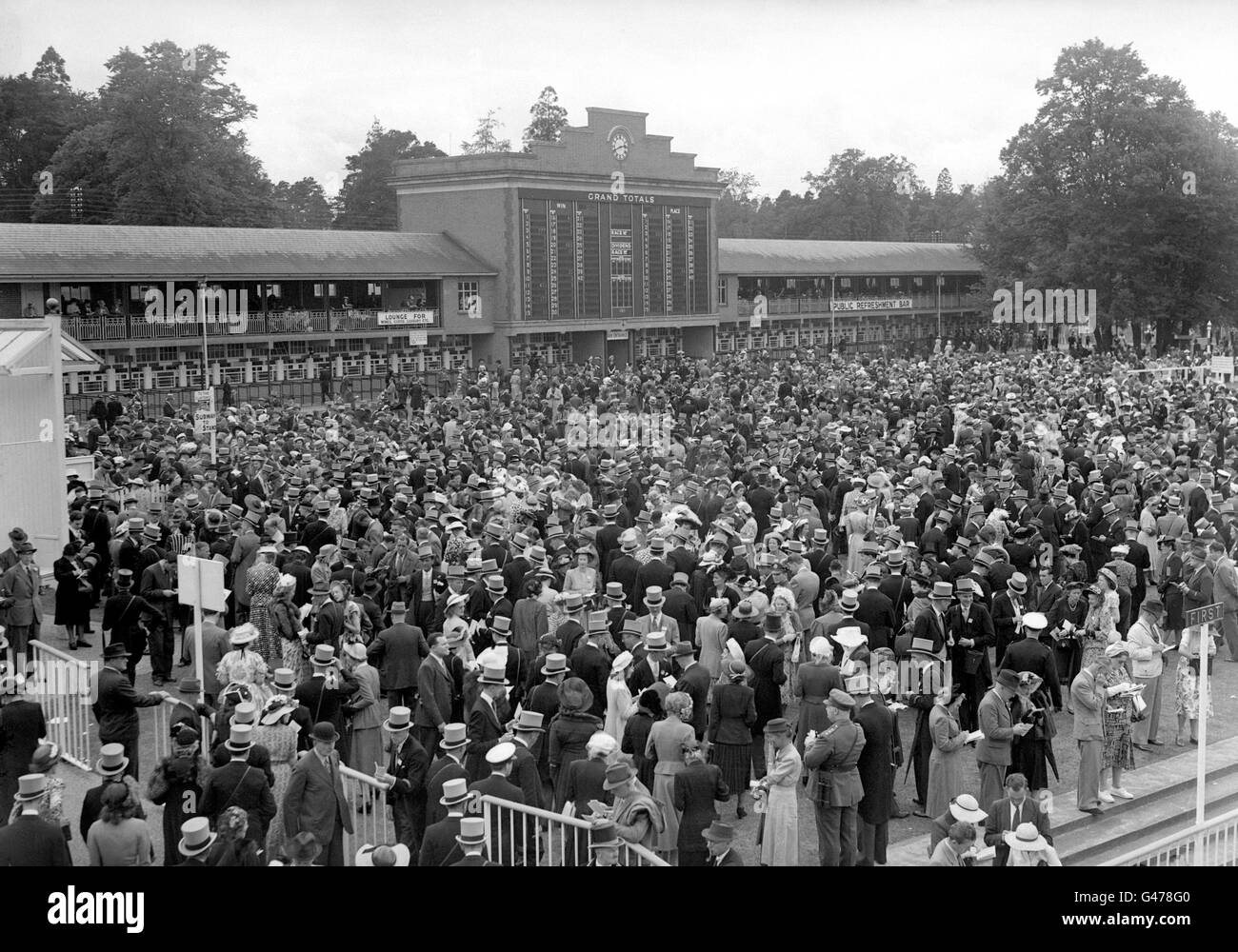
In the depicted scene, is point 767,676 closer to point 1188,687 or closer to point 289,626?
point 289,626

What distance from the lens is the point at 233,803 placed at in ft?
23.8

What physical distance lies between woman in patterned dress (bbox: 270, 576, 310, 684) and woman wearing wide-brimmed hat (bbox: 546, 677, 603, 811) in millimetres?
2794

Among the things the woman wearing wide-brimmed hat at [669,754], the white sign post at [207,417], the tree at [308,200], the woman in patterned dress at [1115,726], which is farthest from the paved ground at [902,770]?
the tree at [308,200]

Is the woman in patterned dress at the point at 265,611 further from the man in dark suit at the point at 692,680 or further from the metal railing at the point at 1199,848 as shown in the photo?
the metal railing at the point at 1199,848

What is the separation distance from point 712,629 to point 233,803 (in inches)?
166

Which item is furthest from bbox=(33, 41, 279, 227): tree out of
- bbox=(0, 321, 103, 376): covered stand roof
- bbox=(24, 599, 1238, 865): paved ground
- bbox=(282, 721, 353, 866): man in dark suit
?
bbox=(282, 721, 353, 866): man in dark suit

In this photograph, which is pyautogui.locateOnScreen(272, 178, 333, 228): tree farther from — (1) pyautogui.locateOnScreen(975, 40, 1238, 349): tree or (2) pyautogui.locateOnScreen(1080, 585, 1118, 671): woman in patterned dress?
(2) pyautogui.locateOnScreen(1080, 585, 1118, 671): woman in patterned dress

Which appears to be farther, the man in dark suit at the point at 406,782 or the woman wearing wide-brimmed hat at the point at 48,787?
the man in dark suit at the point at 406,782

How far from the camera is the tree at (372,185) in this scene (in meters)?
69.9

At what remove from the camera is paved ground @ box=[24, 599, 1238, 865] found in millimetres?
9203

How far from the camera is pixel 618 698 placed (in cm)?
928

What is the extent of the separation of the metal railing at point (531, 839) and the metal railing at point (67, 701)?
4.29 meters
